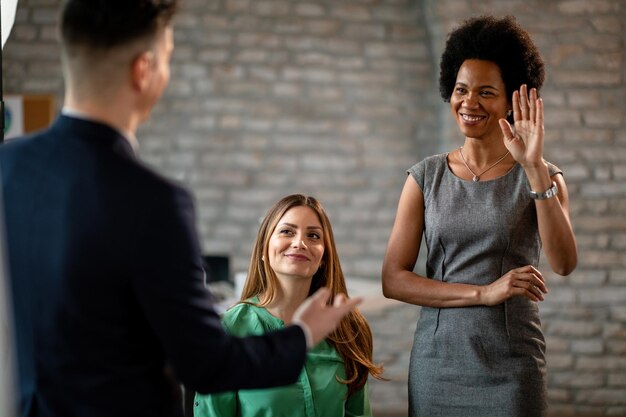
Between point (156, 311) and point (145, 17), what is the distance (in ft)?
1.37

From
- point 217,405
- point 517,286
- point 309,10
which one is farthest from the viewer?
point 309,10

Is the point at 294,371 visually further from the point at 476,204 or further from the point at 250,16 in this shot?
the point at 250,16

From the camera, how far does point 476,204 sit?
2.24 metres

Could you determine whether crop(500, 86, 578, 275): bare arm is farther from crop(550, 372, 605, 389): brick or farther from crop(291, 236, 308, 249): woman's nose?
crop(550, 372, 605, 389): brick

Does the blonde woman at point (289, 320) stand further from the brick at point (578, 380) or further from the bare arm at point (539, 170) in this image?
the brick at point (578, 380)

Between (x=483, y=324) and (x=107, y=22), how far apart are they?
4.30 ft

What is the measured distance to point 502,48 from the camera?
2295 millimetres

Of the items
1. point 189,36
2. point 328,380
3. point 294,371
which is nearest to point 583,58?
point 189,36

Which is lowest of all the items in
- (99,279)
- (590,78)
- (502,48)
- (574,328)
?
(574,328)

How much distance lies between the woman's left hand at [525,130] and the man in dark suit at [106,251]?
1082 mm

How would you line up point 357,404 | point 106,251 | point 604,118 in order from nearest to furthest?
point 106,251 → point 357,404 → point 604,118

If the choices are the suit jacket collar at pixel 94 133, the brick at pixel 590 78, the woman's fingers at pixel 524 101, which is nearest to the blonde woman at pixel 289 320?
the woman's fingers at pixel 524 101

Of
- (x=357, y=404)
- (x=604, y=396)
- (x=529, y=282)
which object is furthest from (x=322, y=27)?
A: (x=529, y=282)

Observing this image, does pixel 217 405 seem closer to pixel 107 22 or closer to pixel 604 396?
pixel 107 22
